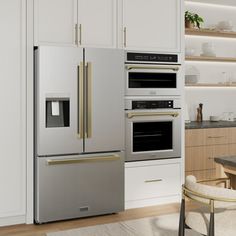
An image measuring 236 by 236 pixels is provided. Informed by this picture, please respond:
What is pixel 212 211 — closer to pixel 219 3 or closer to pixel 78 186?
pixel 78 186

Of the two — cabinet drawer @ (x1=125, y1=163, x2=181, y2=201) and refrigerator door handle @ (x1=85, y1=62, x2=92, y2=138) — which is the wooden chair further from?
cabinet drawer @ (x1=125, y1=163, x2=181, y2=201)

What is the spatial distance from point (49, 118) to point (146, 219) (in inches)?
53.7

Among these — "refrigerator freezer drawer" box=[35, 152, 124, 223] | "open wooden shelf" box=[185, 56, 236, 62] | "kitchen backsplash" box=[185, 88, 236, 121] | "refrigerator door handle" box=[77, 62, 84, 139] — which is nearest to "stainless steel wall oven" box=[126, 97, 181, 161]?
"refrigerator freezer drawer" box=[35, 152, 124, 223]

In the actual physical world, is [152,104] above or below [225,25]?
below

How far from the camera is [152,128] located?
14.4ft

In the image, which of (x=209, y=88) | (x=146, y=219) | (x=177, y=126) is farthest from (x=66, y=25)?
(x=209, y=88)

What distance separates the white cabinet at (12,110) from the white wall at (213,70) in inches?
97.8

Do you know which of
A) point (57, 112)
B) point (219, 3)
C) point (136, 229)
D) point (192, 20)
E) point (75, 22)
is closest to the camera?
point (136, 229)

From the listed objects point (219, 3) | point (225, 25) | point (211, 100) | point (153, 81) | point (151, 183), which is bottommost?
point (151, 183)

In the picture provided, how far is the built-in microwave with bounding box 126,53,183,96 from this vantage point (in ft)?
14.0

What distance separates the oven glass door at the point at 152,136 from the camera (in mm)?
4309

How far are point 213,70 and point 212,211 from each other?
3.81m

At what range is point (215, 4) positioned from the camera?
5.64m

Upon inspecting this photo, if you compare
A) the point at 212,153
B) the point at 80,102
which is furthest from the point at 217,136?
the point at 80,102
